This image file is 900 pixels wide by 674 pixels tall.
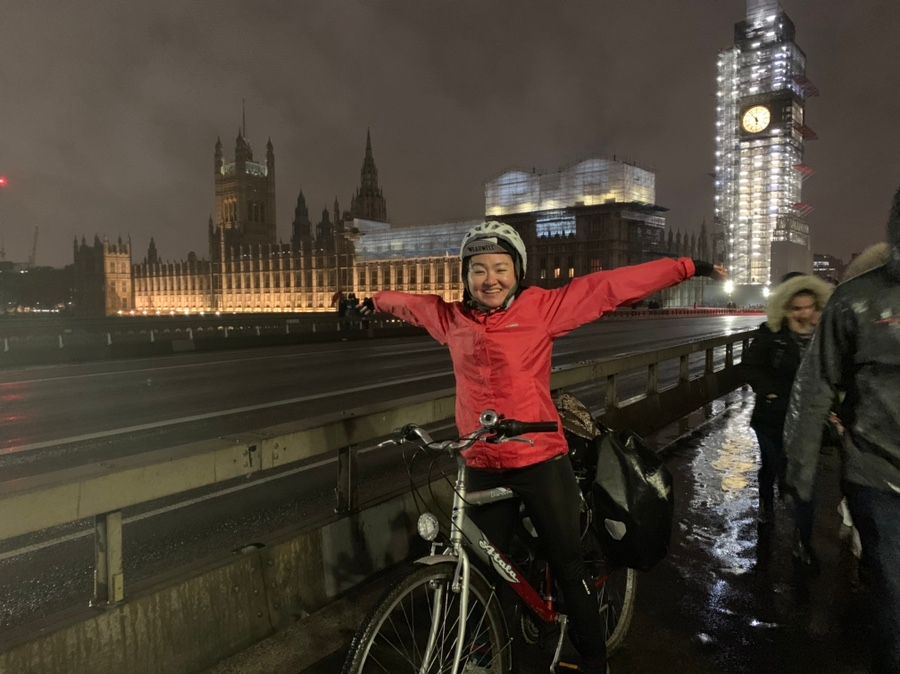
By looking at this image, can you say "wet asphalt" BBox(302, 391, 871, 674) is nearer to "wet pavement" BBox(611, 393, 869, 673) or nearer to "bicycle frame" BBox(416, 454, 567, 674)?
"wet pavement" BBox(611, 393, 869, 673)

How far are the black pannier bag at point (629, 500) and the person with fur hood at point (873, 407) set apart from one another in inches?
38.9

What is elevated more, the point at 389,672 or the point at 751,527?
the point at 389,672

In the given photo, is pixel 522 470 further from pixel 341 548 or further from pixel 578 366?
pixel 578 366

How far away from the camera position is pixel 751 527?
581cm

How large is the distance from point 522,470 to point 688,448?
21.0ft

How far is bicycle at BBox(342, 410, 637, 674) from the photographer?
2605 mm

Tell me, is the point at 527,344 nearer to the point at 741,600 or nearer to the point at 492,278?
the point at 492,278

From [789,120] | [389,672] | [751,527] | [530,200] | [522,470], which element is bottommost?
[751,527]

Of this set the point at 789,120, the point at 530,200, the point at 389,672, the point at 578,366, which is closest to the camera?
the point at 389,672

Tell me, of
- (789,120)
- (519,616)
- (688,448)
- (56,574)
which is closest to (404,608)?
(519,616)

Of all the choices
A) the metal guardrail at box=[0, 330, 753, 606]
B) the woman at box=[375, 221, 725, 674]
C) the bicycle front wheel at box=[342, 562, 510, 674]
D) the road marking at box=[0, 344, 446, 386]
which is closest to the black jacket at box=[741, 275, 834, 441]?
the woman at box=[375, 221, 725, 674]

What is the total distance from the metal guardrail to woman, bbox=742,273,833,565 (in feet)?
9.69

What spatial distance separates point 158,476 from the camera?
3.02m

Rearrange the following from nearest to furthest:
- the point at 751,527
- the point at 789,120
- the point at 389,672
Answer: the point at 389,672, the point at 751,527, the point at 789,120
